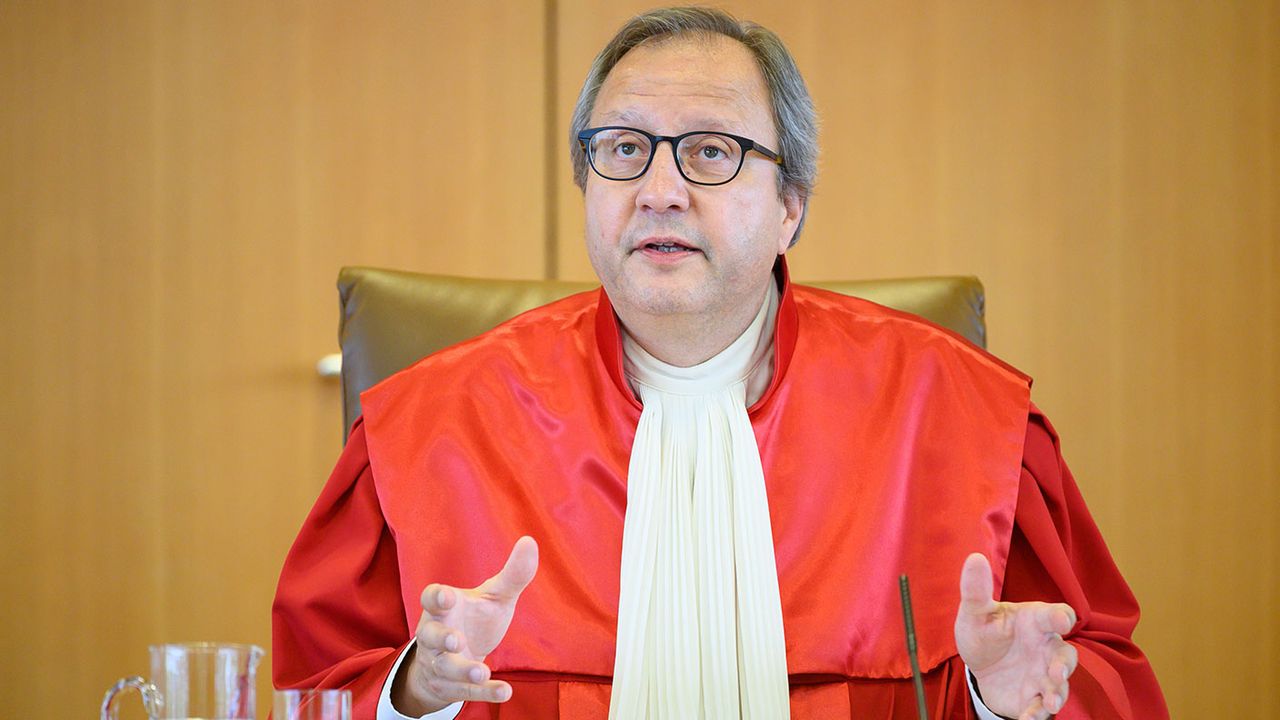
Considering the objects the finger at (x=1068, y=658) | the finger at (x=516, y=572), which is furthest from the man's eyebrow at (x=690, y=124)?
the finger at (x=1068, y=658)

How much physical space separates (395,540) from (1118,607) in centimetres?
102

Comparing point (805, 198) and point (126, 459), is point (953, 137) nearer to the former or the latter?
point (805, 198)

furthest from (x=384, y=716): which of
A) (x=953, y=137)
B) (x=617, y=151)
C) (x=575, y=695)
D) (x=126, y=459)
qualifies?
(x=953, y=137)

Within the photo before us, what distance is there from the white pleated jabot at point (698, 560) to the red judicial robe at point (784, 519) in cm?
4

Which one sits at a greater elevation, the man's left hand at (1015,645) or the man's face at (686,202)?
the man's face at (686,202)

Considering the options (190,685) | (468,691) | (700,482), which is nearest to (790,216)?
(700,482)

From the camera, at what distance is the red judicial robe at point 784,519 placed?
1.75 meters

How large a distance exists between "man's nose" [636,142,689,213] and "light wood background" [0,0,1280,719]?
4.32 ft

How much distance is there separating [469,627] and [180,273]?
1888 mm

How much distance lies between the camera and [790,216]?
2113 mm

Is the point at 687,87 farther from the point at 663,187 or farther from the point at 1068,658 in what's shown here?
the point at 1068,658

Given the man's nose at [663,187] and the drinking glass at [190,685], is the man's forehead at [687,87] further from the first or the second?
the drinking glass at [190,685]

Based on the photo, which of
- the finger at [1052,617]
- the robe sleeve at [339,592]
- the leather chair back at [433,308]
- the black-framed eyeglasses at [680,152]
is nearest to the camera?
the finger at [1052,617]

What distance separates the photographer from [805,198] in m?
2.12
